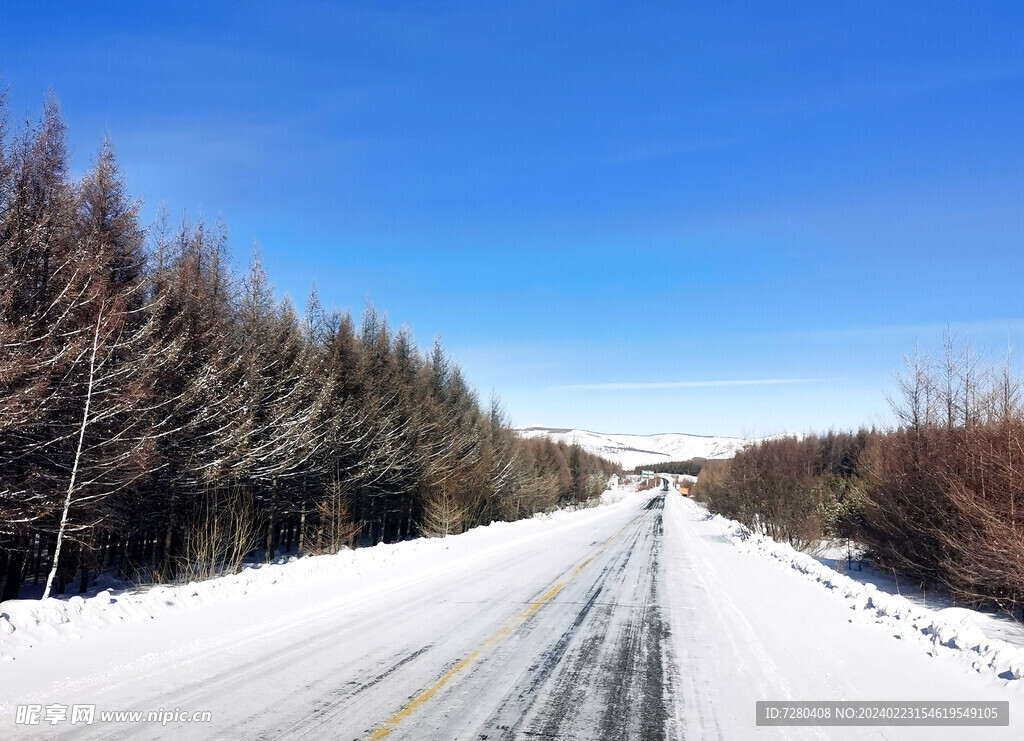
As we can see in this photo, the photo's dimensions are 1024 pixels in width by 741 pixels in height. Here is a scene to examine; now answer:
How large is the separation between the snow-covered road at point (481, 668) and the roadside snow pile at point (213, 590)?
30 cm

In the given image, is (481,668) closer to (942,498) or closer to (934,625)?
(934,625)

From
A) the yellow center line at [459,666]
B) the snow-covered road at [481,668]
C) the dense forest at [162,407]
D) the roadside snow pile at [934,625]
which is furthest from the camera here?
the dense forest at [162,407]

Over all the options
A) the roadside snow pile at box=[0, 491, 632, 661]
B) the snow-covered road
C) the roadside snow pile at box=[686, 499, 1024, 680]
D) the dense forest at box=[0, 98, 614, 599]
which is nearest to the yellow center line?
the snow-covered road

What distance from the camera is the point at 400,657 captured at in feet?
24.0

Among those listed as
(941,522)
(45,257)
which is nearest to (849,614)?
(941,522)

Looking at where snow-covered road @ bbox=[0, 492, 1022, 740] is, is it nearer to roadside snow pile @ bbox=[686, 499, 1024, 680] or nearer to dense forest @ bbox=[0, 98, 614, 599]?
roadside snow pile @ bbox=[686, 499, 1024, 680]

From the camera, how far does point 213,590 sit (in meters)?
11.0

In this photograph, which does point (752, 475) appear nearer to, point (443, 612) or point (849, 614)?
point (849, 614)

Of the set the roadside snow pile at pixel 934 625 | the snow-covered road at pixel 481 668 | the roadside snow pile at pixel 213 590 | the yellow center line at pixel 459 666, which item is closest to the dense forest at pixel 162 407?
the roadside snow pile at pixel 213 590

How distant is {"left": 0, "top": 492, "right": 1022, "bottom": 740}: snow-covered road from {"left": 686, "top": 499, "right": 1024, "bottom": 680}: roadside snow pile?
280 mm

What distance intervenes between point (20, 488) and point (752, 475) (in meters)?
32.3

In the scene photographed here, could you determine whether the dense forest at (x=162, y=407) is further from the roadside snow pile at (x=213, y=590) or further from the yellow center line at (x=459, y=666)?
the yellow center line at (x=459, y=666)

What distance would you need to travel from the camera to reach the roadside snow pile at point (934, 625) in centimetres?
735

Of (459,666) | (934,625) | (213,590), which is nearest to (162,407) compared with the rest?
(213,590)
